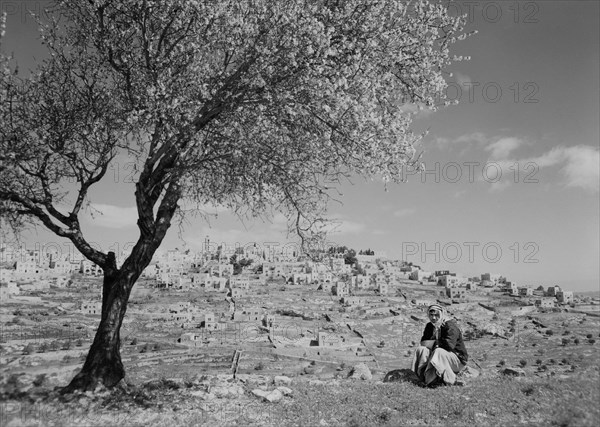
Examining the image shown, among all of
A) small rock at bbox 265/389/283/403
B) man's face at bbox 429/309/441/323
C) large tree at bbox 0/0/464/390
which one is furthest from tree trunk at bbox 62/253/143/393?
man's face at bbox 429/309/441/323

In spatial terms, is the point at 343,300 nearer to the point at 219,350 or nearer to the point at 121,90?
the point at 219,350

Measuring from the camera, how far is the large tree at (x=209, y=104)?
394 inches

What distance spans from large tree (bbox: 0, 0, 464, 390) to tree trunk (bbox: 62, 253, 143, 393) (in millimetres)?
32

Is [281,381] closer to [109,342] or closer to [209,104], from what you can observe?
[109,342]

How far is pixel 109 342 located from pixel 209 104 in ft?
22.1

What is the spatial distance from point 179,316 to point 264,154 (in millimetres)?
127680

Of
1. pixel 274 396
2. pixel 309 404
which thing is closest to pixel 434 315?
pixel 309 404

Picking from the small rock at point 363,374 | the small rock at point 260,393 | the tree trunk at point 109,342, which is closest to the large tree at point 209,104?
the tree trunk at point 109,342

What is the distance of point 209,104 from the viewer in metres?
10.8

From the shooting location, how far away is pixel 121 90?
1235 cm

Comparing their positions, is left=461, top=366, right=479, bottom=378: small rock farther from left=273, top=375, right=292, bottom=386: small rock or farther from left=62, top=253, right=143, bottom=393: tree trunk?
left=62, top=253, right=143, bottom=393: tree trunk

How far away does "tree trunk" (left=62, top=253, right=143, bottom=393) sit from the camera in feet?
33.4

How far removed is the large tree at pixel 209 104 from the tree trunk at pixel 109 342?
32 millimetres

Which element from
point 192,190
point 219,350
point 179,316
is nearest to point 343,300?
point 179,316
